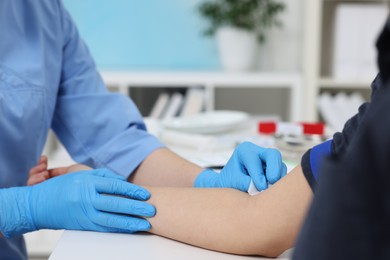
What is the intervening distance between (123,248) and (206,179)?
276 millimetres

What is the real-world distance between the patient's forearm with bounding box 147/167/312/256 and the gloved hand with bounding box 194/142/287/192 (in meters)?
0.07

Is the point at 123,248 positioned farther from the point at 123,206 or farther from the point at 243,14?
the point at 243,14

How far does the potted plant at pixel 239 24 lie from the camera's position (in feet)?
7.87

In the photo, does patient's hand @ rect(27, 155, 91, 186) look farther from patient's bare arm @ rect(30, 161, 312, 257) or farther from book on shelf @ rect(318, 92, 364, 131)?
book on shelf @ rect(318, 92, 364, 131)

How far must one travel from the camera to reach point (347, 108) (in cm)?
217

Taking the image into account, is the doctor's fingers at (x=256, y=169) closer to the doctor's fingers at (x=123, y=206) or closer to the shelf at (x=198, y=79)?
the doctor's fingers at (x=123, y=206)

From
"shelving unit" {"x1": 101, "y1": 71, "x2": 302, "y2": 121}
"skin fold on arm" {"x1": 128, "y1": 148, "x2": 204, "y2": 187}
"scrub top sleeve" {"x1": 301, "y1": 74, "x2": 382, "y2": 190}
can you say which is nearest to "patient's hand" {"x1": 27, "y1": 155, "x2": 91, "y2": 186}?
"skin fold on arm" {"x1": 128, "y1": 148, "x2": 204, "y2": 187}

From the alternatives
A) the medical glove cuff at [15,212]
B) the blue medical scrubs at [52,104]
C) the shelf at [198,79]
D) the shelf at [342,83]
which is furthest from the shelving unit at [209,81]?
the medical glove cuff at [15,212]

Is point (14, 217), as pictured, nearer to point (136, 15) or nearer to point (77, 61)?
point (77, 61)

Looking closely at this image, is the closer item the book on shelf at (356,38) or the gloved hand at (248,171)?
the gloved hand at (248,171)

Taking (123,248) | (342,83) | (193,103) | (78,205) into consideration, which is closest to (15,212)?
(78,205)

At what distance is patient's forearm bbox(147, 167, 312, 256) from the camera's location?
0.65 metres

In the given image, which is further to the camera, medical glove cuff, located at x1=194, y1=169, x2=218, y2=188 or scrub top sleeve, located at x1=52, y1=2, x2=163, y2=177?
scrub top sleeve, located at x1=52, y1=2, x2=163, y2=177

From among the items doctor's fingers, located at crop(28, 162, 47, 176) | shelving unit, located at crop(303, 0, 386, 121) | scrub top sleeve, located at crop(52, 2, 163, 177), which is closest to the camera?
doctor's fingers, located at crop(28, 162, 47, 176)
